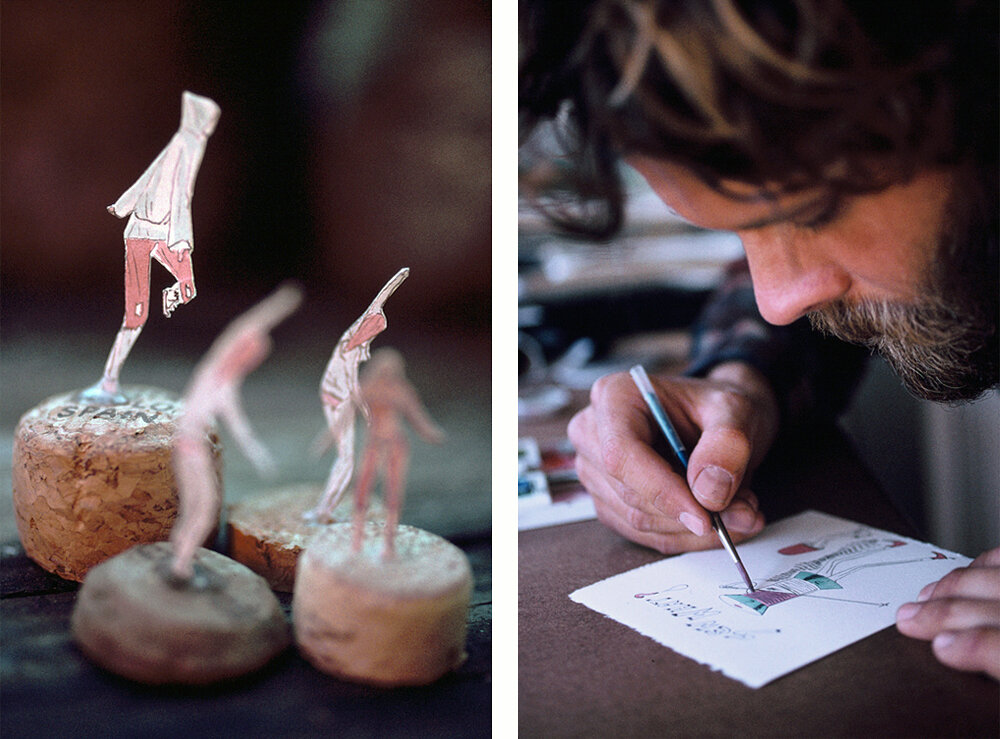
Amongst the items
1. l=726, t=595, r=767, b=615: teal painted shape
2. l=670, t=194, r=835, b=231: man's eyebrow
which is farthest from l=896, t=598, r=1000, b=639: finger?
l=670, t=194, r=835, b=231: man's eyebrow

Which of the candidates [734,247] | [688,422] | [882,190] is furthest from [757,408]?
[734,247]

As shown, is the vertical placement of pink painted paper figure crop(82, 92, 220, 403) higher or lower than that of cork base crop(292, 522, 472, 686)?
higher

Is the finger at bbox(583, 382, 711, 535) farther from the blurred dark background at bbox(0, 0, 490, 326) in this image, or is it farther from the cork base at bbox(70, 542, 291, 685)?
the cork base at bbox(70, 542, 291, 685)

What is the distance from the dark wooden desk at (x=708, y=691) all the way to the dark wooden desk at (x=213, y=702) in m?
0.06

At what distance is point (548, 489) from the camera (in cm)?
95

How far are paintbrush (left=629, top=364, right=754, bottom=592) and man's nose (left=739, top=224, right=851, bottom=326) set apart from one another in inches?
8.1

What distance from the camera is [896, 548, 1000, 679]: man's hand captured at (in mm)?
536

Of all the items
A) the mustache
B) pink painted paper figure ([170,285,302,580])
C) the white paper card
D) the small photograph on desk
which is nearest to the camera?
pink painted paper figure ([170,285,302,580])

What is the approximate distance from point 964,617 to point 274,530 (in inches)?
23.2

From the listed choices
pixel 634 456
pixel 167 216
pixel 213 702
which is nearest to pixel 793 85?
pixel 634 456

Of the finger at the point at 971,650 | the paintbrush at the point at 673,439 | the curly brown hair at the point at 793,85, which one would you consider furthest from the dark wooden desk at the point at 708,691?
the curly brown hair at the point at 793,85

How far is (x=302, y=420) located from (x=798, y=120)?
1.93 ft

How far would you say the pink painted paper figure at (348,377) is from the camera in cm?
63

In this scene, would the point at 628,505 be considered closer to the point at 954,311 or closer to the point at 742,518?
the point at 742,518
